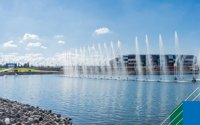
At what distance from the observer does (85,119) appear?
26.9 m

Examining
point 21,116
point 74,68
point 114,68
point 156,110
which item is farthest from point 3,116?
point 74,68

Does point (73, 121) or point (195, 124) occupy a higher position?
point (195, 124)

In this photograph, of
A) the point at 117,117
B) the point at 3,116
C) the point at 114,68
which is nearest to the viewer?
the point at 3,116

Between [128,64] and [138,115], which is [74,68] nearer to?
[128,64]

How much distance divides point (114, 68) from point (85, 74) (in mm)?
14103

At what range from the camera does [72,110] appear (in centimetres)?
3253

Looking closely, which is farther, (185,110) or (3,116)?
(3,116)

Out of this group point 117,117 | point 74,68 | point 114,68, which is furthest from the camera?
point 74,68

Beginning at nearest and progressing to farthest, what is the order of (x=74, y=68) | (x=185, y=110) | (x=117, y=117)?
(x=185, y=110), (x=117, y=117), (x=74, y=68)

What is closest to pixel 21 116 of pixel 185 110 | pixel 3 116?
pixel 3 116

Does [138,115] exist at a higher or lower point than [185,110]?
lower

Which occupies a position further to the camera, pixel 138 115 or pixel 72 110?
pixel 72 110

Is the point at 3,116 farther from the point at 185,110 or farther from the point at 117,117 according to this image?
the point at 185,110

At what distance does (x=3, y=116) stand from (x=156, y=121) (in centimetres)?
1142
